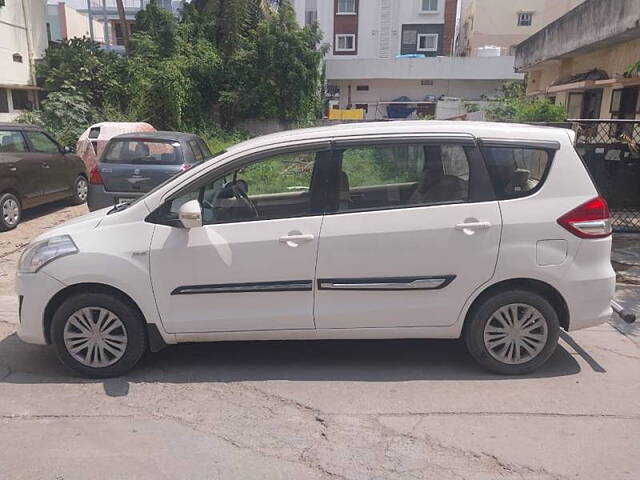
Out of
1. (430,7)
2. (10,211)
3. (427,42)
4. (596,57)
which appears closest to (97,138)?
(10,211)

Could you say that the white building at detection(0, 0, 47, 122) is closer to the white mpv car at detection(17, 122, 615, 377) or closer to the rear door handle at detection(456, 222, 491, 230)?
the white mpv car at detection(17, 122, 615, 377)

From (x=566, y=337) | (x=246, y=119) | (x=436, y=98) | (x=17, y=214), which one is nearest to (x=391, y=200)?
(x=566, y=337)

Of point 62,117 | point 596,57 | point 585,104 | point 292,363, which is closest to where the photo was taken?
point 292,363

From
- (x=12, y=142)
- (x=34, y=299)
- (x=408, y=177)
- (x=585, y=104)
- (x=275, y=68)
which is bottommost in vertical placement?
(x=34, y=299)

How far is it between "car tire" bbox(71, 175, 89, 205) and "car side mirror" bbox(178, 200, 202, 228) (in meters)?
8.43

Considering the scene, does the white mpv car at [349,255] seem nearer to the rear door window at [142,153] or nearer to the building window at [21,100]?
the rear door window at [142,153]

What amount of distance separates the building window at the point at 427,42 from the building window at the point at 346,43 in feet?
18.4

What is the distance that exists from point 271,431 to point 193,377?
0.99 metres

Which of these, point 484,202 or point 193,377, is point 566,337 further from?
point 193,377

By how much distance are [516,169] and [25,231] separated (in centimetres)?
818

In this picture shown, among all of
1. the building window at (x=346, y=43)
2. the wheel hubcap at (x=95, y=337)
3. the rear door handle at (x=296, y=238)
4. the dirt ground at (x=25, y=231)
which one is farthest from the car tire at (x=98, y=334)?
the building window at (x=346, y=43)

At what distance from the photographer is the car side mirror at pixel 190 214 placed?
3879mm

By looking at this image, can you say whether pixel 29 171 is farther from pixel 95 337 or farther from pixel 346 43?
pixel 346 43

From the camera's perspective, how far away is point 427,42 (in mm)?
48250
